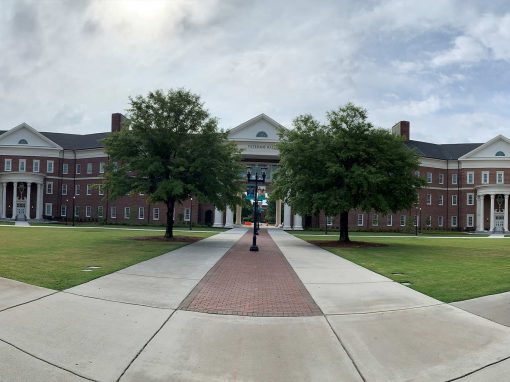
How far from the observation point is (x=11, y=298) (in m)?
8.13

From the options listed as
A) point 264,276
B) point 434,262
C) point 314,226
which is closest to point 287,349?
point 264,276

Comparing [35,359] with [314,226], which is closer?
[35,359]

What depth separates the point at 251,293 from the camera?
1005cm

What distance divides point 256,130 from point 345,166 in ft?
110

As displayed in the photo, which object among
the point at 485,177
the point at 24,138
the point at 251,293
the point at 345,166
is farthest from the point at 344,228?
the point at 24,138

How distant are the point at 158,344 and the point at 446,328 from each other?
4.57m

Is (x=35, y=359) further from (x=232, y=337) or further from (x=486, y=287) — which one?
(x=486, y=287)

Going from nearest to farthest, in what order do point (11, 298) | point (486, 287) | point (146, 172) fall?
point (11, 298), point (486, 287), point (146, 172)

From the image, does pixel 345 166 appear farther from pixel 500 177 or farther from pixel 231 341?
pixel 500 177

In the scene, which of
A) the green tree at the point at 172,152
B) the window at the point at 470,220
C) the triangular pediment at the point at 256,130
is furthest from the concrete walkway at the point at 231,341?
the window at the point at 470,220

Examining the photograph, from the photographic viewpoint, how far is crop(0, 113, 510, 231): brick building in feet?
211

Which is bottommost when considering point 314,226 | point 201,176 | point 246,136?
point 314,226

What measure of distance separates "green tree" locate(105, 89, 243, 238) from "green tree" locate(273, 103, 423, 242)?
13.5 feet

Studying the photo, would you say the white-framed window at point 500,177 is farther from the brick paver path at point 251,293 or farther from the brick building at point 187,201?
the brick paver path at point 251,293
